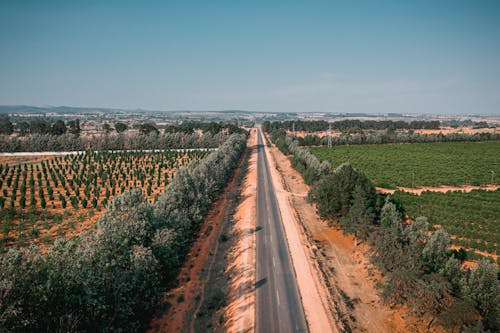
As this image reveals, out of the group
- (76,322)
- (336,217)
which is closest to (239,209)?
(336,217)

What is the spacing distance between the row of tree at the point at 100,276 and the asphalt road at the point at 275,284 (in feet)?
28.5

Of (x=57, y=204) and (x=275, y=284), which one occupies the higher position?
(x=57, y=204)

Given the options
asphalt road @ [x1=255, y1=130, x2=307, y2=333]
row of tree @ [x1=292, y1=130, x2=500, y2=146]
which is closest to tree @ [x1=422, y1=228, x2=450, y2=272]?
asphalt road @ [x1=255, y1=130, x2=307, y2=333]

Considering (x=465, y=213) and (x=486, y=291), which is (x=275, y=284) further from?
(x=465, y=213)

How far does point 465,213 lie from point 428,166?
42.7 m

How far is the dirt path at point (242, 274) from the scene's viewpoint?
74.5ft

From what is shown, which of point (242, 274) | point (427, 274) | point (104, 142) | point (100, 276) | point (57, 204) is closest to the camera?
point (100, 276)

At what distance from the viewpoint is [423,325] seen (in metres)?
21.8

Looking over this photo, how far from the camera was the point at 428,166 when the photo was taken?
79562 mm

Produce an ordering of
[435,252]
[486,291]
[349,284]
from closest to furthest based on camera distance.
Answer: [486,291]
[435,252]
[349,284]

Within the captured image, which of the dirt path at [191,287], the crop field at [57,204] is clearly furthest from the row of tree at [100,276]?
the crop field at [57,204]

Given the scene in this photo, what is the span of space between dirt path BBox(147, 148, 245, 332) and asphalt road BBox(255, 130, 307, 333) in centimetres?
540

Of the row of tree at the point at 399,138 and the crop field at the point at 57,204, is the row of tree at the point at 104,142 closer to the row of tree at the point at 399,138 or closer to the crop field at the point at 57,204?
the crop field at the point at 57,204

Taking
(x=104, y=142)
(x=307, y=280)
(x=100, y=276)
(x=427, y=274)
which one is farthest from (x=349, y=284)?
(x=104, y=142)
